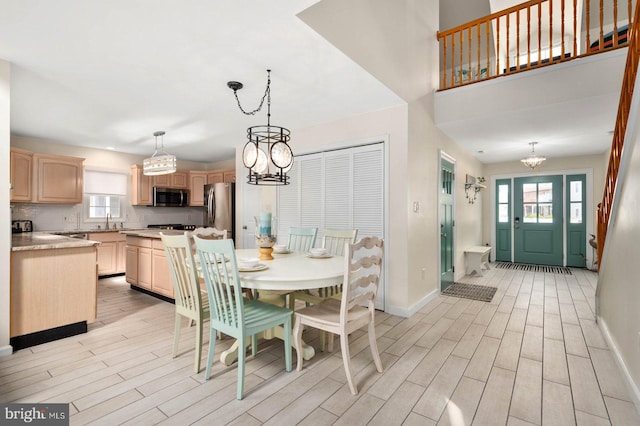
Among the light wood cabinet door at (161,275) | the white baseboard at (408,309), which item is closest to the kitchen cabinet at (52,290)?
the light wood cabinet door at (161,275)

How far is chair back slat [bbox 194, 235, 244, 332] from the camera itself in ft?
6.32

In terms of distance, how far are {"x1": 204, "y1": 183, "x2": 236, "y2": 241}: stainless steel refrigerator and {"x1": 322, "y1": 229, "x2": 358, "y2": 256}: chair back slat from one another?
2.84 meters

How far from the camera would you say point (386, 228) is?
3621 mm

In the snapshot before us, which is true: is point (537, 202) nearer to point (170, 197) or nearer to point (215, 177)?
point (215, 177)

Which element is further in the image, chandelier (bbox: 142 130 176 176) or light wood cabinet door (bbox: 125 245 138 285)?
light wood cabinet door (bbox: 125 245 138 285)

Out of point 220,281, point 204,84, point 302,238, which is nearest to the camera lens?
point 220,281

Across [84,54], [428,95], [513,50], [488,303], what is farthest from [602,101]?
[84,54]

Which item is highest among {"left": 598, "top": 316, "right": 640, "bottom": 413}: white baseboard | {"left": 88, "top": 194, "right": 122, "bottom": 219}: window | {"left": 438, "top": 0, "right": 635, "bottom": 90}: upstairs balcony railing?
{"left": 438, "top": 0, "right": 635, "bottom": 90}: upstairs balcony railing

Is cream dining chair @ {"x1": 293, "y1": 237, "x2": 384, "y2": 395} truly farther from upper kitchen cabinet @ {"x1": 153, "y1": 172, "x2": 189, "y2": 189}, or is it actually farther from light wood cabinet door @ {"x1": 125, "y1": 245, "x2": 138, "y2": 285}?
upper kitchen cabinet @ {"x1": 153, "y1": 172, "x2": 189, "y2": 189}

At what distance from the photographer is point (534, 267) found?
6562mm

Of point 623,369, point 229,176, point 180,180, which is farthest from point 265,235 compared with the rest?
point 180,180

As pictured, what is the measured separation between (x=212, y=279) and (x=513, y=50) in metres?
7.46

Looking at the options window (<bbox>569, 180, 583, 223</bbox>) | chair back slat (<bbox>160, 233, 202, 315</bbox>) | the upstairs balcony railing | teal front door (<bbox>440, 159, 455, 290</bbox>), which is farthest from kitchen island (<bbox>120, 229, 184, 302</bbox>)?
window (<bbox>569, 180, 583, 223</bbox>)

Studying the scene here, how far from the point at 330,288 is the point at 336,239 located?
2.05 feet
